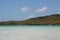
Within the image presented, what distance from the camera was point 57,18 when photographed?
79500 millimetres

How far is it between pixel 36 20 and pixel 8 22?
2009 cm

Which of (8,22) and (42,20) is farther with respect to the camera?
(42,20)

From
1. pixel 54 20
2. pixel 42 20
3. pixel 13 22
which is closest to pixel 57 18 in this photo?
pixel 54 20

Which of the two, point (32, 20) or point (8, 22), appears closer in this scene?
point (8, 22)

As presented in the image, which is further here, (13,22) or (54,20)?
(54,20)

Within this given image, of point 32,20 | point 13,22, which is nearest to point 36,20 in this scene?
point 32,20

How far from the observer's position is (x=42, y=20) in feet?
259

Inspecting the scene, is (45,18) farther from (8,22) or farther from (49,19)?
(8,22)

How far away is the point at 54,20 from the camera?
79.1m

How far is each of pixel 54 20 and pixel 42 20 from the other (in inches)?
207

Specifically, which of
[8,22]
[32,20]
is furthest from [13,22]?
[32,20]

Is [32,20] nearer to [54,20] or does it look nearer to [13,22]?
[54,20]

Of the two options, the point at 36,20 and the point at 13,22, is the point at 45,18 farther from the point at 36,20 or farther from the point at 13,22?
the point at 13,22

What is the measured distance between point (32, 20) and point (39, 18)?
15.6 feet
